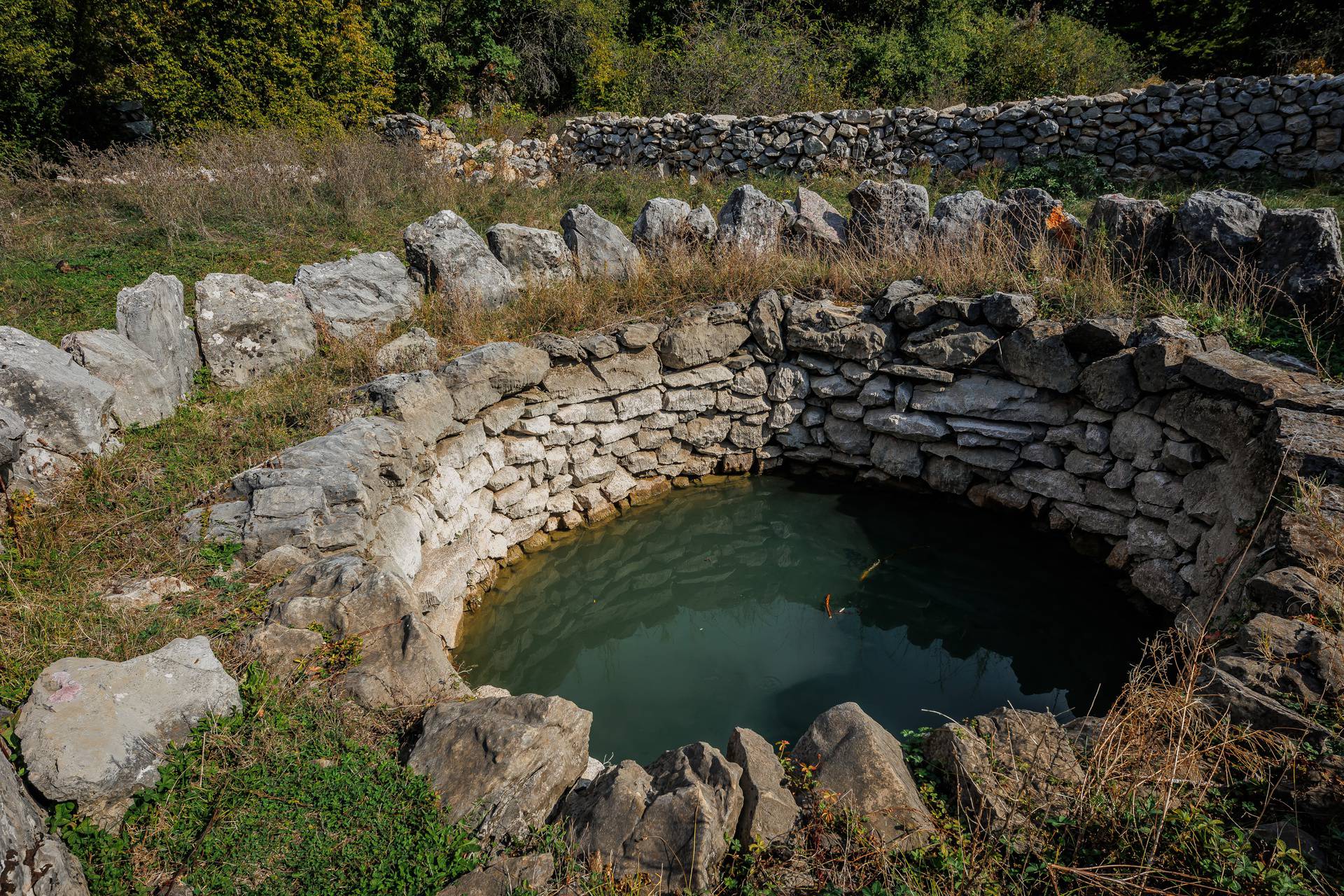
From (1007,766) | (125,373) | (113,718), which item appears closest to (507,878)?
(113,718)

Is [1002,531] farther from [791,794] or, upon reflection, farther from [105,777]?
[105,777]

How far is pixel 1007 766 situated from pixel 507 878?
1.89 m

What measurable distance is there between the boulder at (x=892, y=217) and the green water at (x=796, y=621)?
2342 millimetres

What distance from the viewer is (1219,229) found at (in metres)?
5.95

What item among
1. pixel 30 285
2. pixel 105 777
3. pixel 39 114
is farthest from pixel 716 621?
pixel 39 114

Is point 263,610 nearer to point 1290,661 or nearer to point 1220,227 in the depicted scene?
point 1290,661

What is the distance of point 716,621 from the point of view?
213 inches

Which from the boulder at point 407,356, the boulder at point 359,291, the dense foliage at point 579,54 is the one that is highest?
the dense foliage at point 579,54

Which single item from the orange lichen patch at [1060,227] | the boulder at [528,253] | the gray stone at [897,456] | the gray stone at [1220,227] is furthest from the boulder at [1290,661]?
the boulder at [528,253]

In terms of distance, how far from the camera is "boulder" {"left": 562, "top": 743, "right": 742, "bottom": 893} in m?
2.54

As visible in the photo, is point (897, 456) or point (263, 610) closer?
point (263, 610)

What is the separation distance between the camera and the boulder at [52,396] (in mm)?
3926

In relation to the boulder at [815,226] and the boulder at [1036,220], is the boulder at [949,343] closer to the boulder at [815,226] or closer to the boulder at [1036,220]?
the boulder at [1036,220]

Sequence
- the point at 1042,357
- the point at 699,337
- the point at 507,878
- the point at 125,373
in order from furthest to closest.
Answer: the point at 699,337, the point at 1042,357, the point at 125,373, the point at 507,878
